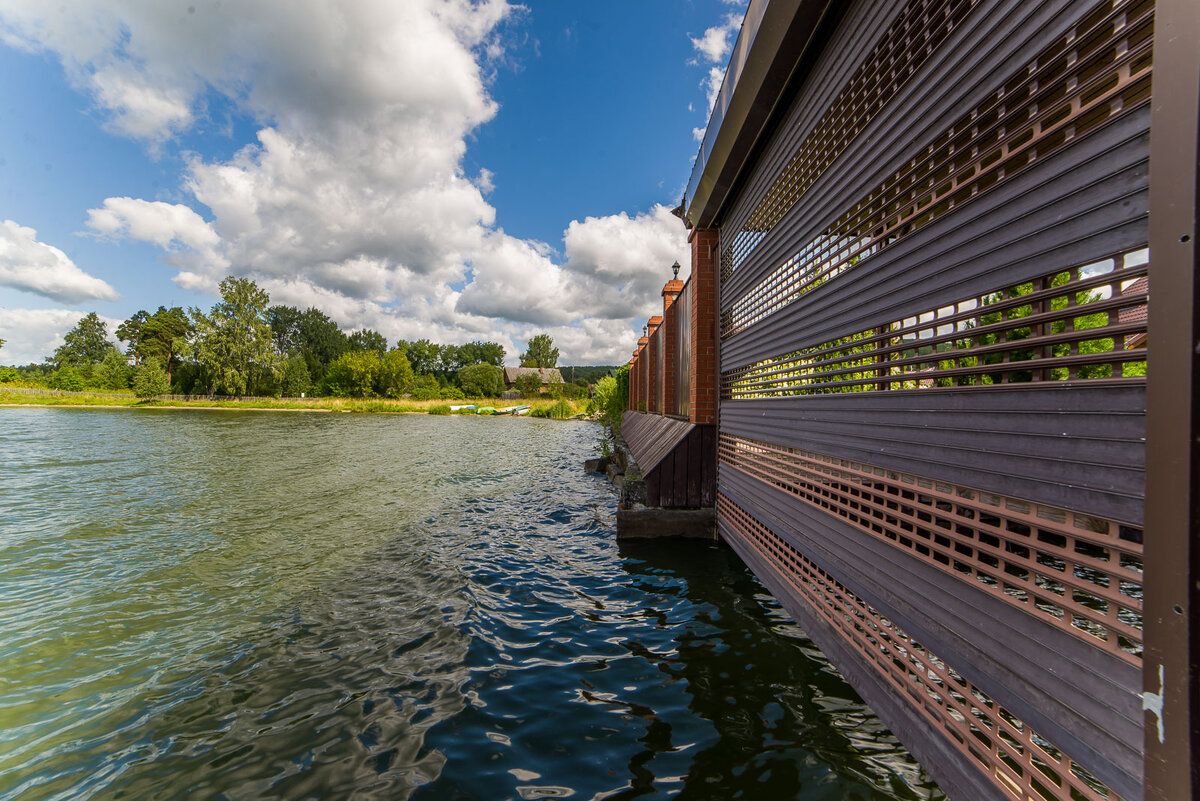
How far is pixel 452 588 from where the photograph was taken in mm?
4449

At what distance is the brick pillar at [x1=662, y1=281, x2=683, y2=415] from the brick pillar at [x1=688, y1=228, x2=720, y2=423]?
2.07 metres

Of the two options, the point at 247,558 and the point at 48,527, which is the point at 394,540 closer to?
the point at 247,558

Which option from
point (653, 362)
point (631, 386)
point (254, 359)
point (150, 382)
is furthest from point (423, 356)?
point (653, 362)

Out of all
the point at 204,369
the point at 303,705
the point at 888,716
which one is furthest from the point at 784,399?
the point at 204,369

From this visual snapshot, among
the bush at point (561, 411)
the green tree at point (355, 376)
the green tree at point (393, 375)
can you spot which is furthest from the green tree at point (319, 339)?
the bush at point (561, 411)

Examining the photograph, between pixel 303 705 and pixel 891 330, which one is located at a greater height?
pixel 891 330

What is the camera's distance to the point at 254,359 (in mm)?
48938

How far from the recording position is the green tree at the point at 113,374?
48125mm

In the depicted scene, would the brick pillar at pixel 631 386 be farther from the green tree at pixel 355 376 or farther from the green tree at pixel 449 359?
the green tree at pixel 449 359

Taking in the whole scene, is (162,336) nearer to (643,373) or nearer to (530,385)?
(530,385)

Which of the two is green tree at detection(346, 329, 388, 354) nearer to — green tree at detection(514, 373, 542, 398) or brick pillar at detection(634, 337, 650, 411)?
green tree at detection(514, 373, 542, 398)

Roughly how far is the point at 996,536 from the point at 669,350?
7.39 metres

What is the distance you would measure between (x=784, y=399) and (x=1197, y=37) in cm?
287

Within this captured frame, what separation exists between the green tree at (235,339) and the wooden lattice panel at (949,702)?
58.5 meters
